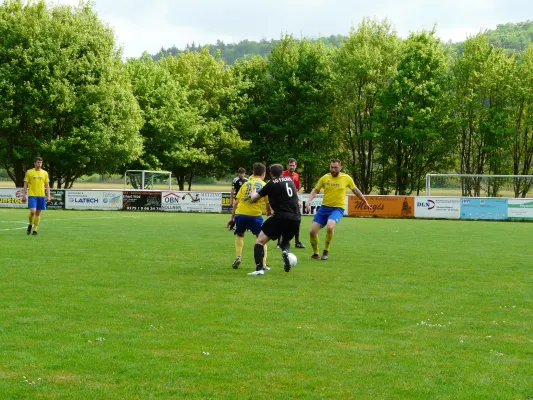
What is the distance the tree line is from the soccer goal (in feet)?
11.0

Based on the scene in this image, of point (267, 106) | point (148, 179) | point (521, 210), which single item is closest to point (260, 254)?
point (521, 210)

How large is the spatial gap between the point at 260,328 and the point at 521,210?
3230 centimetres

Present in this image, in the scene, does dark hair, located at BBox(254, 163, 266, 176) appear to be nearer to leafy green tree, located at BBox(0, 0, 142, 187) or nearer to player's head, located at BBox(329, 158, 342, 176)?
player's head, located at BBox(329, 158, 342, 176)

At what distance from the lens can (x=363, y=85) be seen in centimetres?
6062

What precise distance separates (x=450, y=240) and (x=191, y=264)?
34.5 feet

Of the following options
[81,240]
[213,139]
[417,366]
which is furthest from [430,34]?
[417,366]

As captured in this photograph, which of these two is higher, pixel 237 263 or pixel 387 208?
pixel 387 208

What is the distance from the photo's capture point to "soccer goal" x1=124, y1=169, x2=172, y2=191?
152 ft

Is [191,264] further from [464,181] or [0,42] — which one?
[0,42]

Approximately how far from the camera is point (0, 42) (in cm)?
4950

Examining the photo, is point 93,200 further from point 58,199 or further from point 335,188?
point 335,188

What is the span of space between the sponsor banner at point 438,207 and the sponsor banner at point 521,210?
98.2 inches

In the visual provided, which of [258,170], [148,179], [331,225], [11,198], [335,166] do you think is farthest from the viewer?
[148,179]

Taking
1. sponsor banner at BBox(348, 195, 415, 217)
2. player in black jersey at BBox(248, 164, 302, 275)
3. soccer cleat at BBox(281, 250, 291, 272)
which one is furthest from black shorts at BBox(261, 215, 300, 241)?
sponsor banner at BBox(348, 195, 415, 217)
